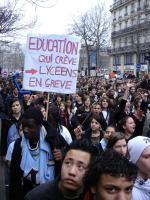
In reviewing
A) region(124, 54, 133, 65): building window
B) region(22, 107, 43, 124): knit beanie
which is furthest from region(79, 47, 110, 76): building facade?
region(22, 107, 43, 124): knit beanie

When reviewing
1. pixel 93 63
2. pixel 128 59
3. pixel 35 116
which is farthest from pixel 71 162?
pixel 128 59

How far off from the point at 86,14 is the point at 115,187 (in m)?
54.9

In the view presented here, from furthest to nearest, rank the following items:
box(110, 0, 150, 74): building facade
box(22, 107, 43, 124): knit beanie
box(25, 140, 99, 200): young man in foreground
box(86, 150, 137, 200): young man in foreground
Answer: box(110, 0, 150, 74): building facade → box(22, 107, 43, 124): knit beanie → box(25, 140, 99, 200): young man in foreground → box(86, 150, 137, 200): young man in foreground

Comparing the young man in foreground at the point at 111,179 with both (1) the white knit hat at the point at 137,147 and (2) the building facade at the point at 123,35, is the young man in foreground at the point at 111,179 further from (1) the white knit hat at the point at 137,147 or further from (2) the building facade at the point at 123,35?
(2) the building facade at the point at 123,35

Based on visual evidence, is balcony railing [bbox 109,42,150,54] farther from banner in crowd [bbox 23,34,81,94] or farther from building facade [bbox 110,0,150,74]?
banner in crowd [bbox 23,34,81,94]

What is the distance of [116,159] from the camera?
2.43m

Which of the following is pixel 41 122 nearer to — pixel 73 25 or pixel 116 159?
pixel 116 159

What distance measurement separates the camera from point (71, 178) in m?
2.67

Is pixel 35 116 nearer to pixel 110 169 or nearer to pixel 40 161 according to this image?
pixel 40 161

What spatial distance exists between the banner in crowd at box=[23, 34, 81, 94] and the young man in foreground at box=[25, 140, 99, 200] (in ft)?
9.98

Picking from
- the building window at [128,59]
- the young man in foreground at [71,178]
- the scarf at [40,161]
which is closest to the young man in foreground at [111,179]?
the young man in foreground at [71,178]

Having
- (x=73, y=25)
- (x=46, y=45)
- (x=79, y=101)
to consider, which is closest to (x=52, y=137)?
(x=46, y=45)

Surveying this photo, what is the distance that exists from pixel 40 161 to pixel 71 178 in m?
1.37

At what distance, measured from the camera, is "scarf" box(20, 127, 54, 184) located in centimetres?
399
